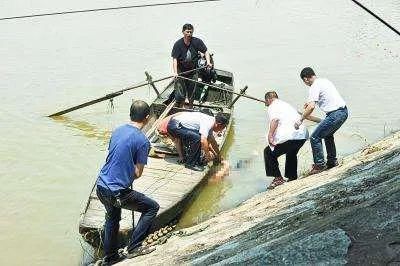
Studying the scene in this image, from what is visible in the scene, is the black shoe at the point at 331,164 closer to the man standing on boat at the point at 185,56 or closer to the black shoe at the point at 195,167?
the black shoe at the point at 195,167

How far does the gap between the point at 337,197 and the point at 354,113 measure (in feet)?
33.1

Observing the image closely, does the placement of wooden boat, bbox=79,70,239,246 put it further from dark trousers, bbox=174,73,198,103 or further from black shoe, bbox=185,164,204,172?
dark trousers, bbox=174,73,198,103

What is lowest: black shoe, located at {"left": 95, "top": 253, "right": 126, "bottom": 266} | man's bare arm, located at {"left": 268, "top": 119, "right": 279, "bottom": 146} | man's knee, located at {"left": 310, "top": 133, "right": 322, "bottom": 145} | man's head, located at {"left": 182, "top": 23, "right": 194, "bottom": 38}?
black shoe, located at {"left": 95, "top": 253, "right": 126, "bottom": 266}

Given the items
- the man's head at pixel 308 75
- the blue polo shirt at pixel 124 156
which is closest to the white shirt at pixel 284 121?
the man's head at pixel 308 75

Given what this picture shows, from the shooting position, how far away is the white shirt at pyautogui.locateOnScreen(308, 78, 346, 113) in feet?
26.0

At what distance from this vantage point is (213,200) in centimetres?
985

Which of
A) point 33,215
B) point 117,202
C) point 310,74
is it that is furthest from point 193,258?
point 33,215

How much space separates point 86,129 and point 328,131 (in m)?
6.84

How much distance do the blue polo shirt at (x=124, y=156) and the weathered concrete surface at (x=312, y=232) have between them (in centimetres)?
89

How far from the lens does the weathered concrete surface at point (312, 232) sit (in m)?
3.46

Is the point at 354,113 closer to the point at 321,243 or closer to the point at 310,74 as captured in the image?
the point at 310,74

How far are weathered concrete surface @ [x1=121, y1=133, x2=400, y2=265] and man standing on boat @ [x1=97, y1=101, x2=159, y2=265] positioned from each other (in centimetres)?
44

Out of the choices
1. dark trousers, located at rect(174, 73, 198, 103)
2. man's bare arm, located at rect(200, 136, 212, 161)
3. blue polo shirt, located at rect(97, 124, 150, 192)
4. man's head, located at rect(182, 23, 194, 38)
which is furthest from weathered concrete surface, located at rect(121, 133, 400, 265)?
man's head, located at rect(182, 23, 194, 38)

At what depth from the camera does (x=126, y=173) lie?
19.5 ft
